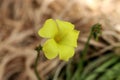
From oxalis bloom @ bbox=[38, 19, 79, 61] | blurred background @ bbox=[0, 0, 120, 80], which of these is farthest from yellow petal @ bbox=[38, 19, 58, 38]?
blurred background @ bbox=[0, 0, 120, 80]

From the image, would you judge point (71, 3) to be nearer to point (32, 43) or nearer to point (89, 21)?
point (89, 21)

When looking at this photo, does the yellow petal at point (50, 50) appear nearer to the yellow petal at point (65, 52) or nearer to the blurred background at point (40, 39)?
the yellow petal at point (65, 52)

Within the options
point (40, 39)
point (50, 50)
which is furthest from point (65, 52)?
point (40, 39)

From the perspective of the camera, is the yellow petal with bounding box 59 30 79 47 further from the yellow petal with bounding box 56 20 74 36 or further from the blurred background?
the blurred background

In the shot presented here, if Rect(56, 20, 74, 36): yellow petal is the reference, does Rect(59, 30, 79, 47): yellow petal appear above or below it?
below

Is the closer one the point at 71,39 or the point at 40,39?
the point at 71,39

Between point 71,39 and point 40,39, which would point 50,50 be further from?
point 40,39
